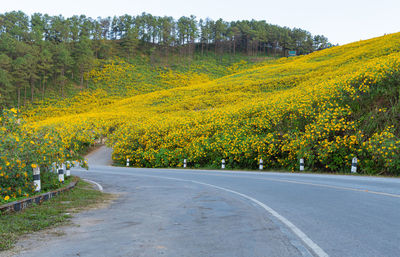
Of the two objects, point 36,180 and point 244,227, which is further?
point 36,180

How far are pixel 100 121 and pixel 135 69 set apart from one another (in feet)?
161

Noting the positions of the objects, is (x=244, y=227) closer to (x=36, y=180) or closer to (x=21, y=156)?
(x=21, y=156)

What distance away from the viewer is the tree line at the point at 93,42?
2583 inches

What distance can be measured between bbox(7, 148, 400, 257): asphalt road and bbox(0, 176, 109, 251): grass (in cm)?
41

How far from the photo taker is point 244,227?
5613 millimetres

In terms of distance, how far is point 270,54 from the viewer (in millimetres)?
114250

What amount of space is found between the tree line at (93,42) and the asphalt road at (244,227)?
189 feet

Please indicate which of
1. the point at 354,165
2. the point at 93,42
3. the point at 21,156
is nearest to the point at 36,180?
the point at 21,156

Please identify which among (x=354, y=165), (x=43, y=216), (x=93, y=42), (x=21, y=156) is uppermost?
(x=93, y=42)

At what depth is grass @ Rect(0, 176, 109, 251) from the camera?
542 cm

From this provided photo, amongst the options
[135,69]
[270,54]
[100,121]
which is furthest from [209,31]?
[100,121]

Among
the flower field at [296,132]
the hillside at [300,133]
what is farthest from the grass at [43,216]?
the hillside at [300,133]

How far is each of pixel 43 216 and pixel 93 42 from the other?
294 feet

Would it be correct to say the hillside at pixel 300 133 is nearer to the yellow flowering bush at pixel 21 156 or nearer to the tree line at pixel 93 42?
the yellow flowering bush at pixel 21 156
